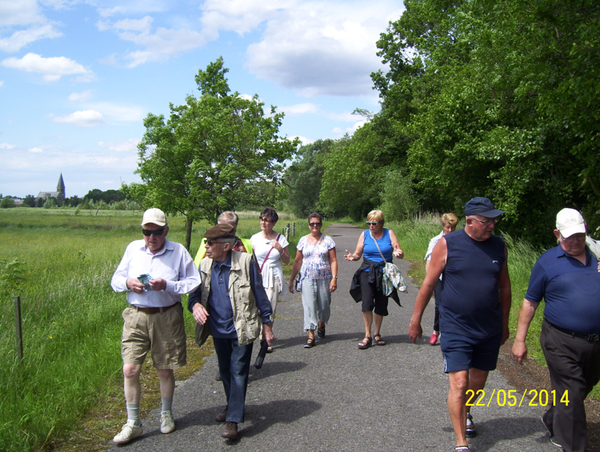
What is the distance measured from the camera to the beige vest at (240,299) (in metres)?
4.30

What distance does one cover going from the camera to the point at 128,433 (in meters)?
4.05

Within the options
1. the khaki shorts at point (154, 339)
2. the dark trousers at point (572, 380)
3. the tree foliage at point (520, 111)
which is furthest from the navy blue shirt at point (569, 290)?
the tree foliage at point (520, 111)

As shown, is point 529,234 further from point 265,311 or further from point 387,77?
point 387,77

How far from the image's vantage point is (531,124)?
53.1 ft

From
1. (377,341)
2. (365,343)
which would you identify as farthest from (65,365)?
(377,341)

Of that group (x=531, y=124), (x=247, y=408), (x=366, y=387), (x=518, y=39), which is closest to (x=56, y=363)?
(x=247, y=408)

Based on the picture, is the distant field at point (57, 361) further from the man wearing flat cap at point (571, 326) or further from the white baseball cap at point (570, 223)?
the white baseball cap at point (570, 223)

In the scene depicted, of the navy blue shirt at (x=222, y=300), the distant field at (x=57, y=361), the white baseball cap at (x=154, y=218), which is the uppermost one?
the white baseball cap at (x=154, y=218)

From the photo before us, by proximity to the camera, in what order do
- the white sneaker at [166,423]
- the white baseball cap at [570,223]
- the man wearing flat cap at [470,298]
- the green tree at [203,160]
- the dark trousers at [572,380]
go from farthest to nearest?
1. the green tree at [203,160]
2. the white sneaker at [166,423]
3. the man wearing flat cap at [470,298]
4. the white baseball cap at [570,223]
5. the dark trousers at [572,380]

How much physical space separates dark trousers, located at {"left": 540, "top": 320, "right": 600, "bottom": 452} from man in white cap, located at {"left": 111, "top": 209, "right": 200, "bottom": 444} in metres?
2.86

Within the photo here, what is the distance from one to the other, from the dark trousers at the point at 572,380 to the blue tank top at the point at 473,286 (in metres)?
0.45

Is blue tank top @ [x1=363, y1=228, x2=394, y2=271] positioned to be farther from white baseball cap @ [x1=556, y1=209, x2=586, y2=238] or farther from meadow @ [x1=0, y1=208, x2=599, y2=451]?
white baseball cap @ [x1=556, y1=209, x2=586, y2=238]

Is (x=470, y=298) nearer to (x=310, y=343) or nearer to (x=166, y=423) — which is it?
(x=166, y=423)

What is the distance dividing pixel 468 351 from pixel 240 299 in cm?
187
